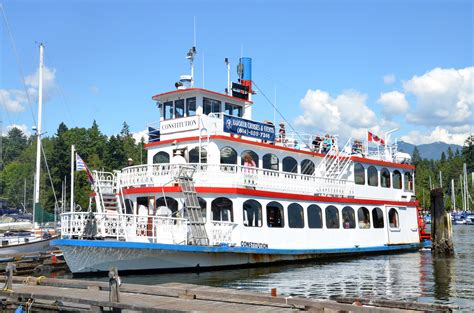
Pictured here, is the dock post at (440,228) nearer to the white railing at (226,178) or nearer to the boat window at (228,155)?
the white railing at (226,178)

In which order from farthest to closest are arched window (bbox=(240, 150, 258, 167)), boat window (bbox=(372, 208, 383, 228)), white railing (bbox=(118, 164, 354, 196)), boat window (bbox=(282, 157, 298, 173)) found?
boat window (bbox=(372, 208, 383, 228))
boat window (bbox=(282, 157, 298, 173))
arched window (bbox=(240, 150, 258, 167))
white railing (bbox=(118, 164, 354, 196))

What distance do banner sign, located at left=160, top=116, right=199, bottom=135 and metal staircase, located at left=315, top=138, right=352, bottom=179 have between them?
6.44 meters

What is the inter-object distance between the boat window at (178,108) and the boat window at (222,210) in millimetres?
4658

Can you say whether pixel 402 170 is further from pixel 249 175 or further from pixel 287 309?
pixel 287 309

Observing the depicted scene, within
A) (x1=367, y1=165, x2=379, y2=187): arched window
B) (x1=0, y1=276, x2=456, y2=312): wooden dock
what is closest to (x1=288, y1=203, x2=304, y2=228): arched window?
(x1=367, y1=165, x2=379, y2=187): arched window

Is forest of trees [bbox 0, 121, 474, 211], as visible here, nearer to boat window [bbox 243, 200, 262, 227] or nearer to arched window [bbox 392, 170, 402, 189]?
arched window [bbox 392, 170, 402, 189]

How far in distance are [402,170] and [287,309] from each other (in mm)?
19756

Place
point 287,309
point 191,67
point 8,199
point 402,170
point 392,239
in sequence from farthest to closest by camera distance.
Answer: point 8,199 < point 402,170 < point 392,239 < point 191,67 < point 287,309

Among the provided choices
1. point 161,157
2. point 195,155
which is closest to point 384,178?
point 195,155

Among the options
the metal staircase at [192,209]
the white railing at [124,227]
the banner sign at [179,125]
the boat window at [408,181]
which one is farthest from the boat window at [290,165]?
the boat window at [408,181]

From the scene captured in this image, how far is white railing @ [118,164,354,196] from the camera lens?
64.5 ft

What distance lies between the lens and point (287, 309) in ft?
33.9

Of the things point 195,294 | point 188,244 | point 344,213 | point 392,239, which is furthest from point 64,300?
point 392,239

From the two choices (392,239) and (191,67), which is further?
(392,239)
